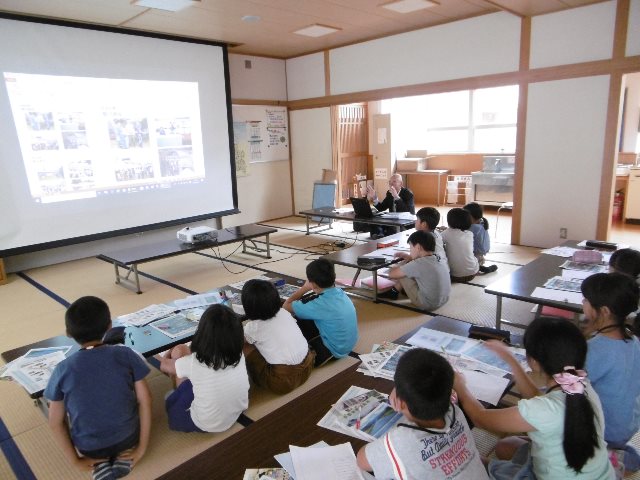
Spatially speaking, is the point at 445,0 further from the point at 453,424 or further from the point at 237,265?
the point at 453,424

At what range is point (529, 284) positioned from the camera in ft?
9.14

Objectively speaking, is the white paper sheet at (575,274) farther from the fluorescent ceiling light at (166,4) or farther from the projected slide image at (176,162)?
the projected slide image at (176,162)

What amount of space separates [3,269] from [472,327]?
497cm

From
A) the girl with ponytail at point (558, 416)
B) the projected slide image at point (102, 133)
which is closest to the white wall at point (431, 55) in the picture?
the projected slide image at point (102, 133)

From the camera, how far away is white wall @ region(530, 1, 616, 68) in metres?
4.57

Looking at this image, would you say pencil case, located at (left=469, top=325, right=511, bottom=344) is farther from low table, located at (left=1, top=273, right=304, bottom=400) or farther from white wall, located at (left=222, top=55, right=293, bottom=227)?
white wall, located at (left=222, top=55, right=293, bottom=227)

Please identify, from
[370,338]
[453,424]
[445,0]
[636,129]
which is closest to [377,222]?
[370,338]

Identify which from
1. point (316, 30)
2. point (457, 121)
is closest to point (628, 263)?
point (316, 30)

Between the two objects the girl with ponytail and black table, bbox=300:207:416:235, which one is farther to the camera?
black table, bbox=300:207:416:235

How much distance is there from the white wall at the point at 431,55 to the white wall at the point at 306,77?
0.96ft

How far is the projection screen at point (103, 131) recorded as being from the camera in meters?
4.72

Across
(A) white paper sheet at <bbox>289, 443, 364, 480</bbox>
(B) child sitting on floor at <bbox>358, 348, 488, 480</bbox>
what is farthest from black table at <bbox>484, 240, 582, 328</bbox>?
(A) white paper sheet at <bbox>289, 443, 364, 480</bbox>

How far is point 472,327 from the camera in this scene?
78.4 inches

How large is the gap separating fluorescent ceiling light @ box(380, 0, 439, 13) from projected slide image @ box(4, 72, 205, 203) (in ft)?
9.25
